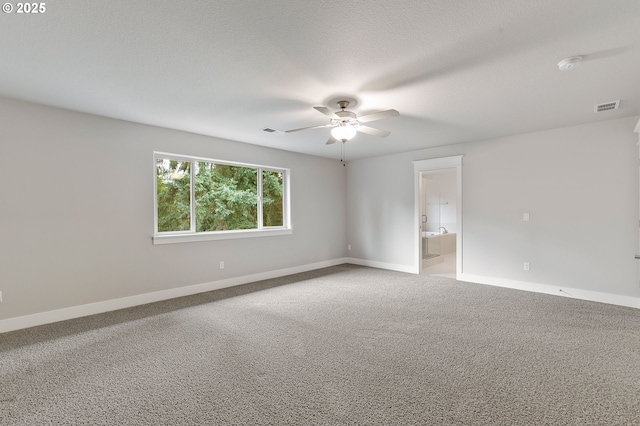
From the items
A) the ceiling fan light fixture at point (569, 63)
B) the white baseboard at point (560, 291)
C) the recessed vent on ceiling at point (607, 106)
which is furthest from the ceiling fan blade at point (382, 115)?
the white baseboard at point (560, 291)

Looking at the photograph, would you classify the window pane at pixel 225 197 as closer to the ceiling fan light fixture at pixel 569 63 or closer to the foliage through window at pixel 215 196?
the foliage through window at pixel 215 196

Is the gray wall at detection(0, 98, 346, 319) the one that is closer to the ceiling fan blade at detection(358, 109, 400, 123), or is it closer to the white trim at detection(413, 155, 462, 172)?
the ceiling fan blade at detection(358, 109, 400, 123)

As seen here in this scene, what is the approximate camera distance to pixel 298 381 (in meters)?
2.24

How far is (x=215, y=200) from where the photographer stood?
5066 mm

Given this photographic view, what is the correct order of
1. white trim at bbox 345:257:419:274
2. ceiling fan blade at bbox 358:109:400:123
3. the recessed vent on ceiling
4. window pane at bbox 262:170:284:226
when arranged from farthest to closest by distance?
white trim at bbox 345:257:419:274 < window pane at bbox 262:170:284:226 < the recessed vent on ceiling < ceiling fan blade at bbox 358:109:400:123

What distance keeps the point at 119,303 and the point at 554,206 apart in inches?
243

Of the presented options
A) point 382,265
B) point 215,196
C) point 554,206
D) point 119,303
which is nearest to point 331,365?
point 119,303

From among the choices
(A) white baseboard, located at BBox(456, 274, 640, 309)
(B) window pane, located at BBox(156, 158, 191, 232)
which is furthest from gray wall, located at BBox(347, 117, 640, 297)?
(B) window pane, located at BBox(156, 158, 191, 232)

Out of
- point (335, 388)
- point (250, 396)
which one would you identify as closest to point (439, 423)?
point (335, 388)

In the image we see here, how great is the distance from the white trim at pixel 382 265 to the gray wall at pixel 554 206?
0.46 feet

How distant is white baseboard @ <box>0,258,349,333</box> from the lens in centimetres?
329

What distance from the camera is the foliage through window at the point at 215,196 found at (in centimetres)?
453

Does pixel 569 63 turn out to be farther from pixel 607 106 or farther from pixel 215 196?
pixel 215 196

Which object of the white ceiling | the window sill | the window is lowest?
the window sill
